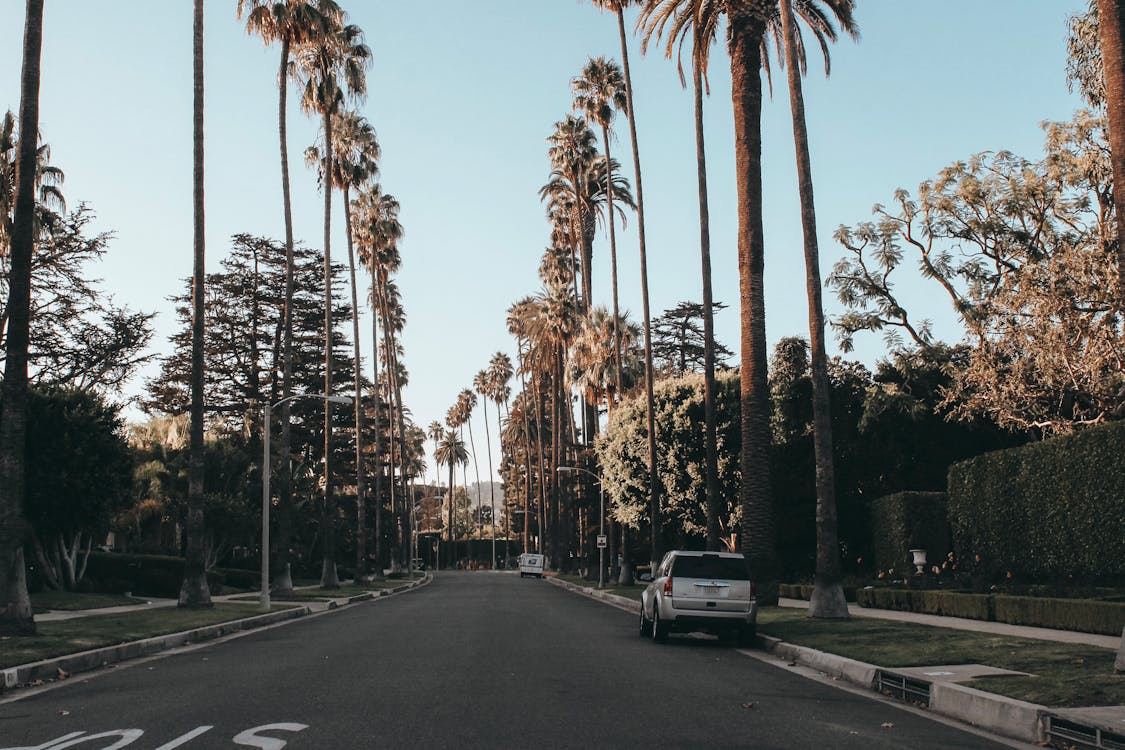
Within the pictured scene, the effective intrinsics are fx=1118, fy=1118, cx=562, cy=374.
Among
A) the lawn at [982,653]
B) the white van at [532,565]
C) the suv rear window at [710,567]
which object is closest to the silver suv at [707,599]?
the suv rear window at [710,567]

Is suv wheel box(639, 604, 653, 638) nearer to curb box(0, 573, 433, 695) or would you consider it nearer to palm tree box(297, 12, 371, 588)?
curb box(0, 573, 433, 695)

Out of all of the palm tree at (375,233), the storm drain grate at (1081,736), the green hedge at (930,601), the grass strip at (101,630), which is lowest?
the green hedge at (930,601)

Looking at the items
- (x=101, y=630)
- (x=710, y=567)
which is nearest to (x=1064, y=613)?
(x=710, y=567)

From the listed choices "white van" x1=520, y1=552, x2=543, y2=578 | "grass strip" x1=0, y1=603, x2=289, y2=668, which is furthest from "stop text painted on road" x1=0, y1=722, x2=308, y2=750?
"white van" x1=520, y1=552, x2=543, y2=578

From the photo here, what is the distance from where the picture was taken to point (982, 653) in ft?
52.1

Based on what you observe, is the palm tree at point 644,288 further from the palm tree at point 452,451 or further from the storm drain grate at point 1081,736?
the palm tree at point 452,451

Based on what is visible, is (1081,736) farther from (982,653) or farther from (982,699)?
(982,653)

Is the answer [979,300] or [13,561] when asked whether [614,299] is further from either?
[13,561]

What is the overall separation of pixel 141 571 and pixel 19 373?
25262mm

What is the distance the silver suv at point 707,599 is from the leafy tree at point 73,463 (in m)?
20.8

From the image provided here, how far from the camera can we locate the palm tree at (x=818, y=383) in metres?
24.1

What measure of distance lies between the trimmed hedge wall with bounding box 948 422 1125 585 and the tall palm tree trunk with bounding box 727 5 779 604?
6378 millimetres

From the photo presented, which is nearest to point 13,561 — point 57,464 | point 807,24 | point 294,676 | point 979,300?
point 294,676

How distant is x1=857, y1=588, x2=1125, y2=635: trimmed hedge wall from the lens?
20016mm
